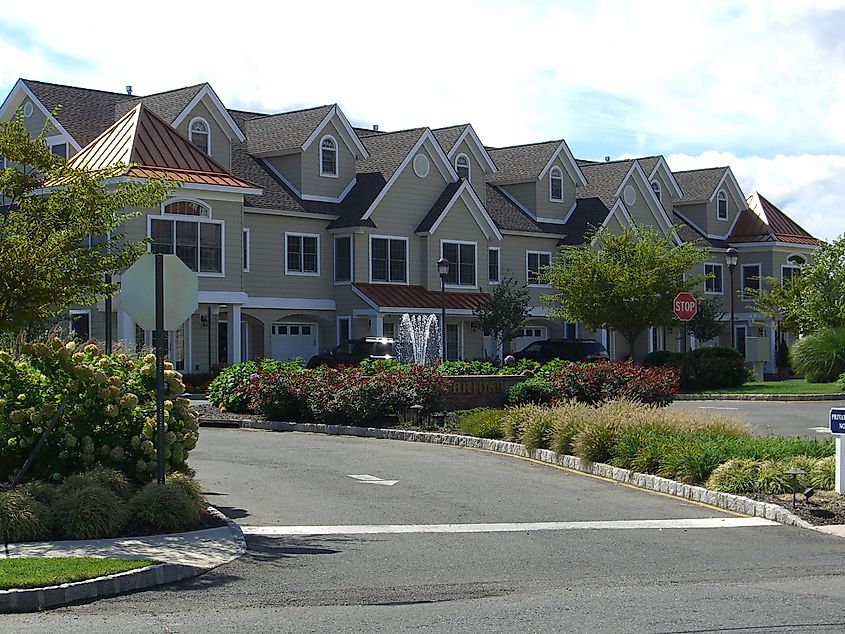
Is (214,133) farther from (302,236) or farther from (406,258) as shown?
(406,258)

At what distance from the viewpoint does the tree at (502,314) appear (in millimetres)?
44594

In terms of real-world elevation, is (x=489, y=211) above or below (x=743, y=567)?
above

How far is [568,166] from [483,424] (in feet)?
107

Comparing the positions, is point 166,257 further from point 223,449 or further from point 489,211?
point 489,211

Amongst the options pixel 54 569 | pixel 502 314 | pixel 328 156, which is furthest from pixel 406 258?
pixel 54 569

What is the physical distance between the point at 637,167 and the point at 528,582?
46074 mm

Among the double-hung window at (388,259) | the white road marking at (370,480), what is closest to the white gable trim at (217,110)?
the double-hung window at (388,259)

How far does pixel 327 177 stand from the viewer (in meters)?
44.3

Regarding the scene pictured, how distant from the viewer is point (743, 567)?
435 inches

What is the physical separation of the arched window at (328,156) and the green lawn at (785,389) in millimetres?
15708

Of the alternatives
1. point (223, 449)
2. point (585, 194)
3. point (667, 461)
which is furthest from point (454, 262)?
point (667, 461)

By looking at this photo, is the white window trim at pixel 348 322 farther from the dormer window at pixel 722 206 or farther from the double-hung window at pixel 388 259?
the dormer window at pixel 722 206

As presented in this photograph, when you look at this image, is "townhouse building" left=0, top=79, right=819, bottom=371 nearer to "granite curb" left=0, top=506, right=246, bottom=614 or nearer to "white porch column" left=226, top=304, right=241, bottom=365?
"white porch column" left=226, top=304, right=241, bottom=365

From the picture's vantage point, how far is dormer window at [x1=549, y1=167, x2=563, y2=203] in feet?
171
